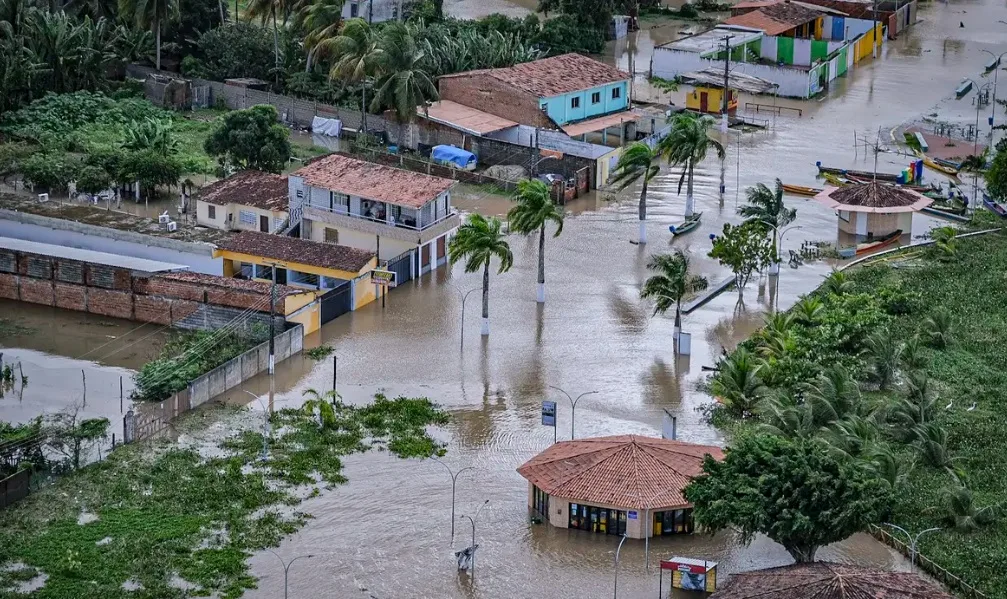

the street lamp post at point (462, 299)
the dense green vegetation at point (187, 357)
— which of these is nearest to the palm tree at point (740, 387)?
the street lamp post at point (462, 299)

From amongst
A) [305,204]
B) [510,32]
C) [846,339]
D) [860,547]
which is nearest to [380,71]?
[305,204]

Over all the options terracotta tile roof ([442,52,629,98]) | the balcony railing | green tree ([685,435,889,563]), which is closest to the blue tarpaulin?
terracotta tile roof ([442,52,629,98])

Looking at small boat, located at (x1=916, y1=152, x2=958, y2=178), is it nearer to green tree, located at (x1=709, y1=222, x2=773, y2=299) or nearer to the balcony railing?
green tree, located at (x1=709, y1=222, x2=773, y2=299)

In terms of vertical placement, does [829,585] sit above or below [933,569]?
above

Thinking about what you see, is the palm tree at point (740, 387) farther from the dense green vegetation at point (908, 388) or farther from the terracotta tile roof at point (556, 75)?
the terracotta tile roof at point (556, 75)

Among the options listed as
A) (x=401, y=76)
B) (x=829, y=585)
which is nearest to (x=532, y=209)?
(x=401, y=76)

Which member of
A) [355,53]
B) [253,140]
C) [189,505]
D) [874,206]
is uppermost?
[355,53]

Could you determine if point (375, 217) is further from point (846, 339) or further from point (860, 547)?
point (860, 547)

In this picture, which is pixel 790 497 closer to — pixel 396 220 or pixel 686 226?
pixel 396 220
